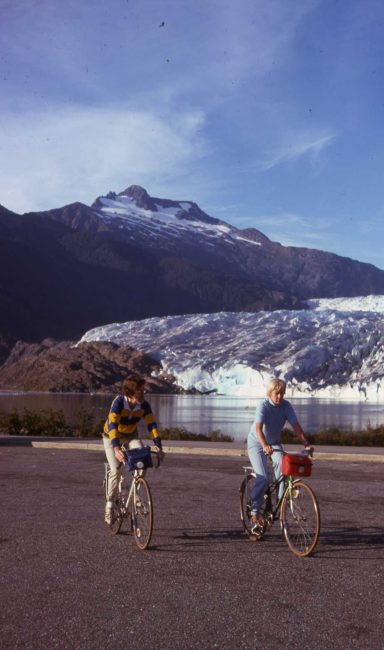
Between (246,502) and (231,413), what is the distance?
1536 inches

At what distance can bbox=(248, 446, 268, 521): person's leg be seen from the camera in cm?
755

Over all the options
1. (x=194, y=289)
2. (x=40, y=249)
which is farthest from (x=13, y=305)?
(x=194, y=289)

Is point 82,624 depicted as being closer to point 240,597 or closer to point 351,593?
point 240,597

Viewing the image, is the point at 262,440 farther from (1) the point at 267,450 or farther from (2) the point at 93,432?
(2) the point at 93,432

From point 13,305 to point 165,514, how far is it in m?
129

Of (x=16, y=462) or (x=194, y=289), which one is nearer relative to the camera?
(x=16, y=462)

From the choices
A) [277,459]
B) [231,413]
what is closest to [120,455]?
[277,459]

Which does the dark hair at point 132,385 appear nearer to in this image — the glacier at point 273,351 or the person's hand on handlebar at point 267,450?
the person's hand on handlebar at point 267,450

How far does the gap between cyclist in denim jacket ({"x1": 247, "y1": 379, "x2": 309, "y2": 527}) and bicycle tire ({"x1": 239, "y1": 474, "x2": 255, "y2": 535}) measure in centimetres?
19

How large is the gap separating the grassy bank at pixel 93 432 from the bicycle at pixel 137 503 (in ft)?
49.3

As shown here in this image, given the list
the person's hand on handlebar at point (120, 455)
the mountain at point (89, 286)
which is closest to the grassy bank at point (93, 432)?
the person's hand on handlebar at point (120, 455)

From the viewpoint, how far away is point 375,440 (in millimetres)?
22828

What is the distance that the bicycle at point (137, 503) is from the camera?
7.15 meters

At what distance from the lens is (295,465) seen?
7176 millimetres
